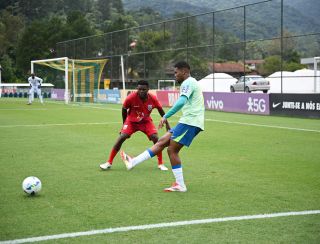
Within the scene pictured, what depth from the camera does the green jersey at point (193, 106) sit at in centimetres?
743

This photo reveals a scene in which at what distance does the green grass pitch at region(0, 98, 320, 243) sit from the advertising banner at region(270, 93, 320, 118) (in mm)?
8964

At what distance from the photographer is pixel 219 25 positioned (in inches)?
1432

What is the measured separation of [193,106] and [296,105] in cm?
1735

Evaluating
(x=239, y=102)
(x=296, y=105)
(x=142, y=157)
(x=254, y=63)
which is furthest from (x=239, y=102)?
(x=254, y=63)

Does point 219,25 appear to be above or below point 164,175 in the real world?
above

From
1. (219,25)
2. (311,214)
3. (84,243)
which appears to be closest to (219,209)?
(311,214)

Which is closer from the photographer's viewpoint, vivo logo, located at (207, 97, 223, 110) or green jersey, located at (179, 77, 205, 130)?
green jersey, located at (179, 77, 205, 130)

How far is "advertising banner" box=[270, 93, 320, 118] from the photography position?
22.8m

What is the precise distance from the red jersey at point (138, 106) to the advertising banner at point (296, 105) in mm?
14307

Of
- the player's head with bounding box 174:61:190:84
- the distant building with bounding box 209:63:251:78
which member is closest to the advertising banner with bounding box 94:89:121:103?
the distant building with bounding box 209:63:251:78

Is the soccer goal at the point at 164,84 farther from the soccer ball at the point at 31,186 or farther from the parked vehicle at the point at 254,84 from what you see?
the soccer ball at the point at 31,186

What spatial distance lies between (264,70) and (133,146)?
33.9 meters

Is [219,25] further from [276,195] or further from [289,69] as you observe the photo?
[276,195]

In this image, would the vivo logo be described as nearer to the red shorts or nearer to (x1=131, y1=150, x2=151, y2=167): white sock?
the red shorts
